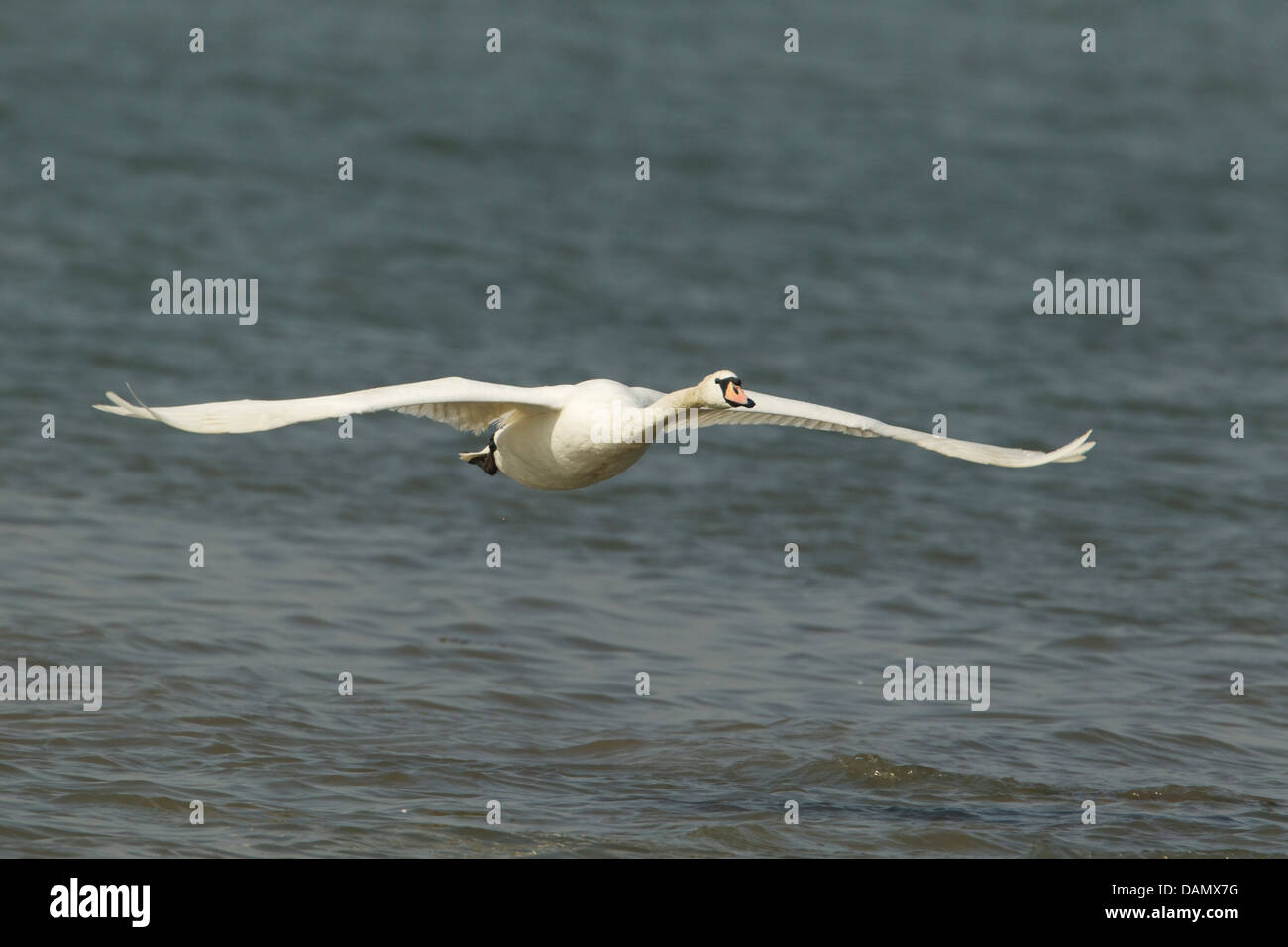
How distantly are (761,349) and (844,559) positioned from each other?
544 centimetres

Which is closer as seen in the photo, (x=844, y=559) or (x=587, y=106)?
(x=844, y=559)

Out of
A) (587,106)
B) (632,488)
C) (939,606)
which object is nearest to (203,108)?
(587,106)

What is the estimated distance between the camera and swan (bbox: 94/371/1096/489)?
898cm

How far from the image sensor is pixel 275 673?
11953 mm

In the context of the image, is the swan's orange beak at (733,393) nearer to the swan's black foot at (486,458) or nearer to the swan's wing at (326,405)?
the swan's wing at (326,405)

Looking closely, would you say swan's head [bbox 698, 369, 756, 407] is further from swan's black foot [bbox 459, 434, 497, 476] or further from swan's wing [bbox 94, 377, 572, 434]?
swan's black foot [bbox 459, 434, 497, 476]

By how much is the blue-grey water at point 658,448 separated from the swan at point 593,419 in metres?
2.02

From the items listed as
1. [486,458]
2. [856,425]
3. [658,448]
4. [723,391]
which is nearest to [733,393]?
[723,391]

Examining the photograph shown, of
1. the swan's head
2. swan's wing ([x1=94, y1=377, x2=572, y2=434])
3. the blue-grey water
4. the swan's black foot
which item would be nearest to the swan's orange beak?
the swan's head

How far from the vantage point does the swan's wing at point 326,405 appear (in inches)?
321

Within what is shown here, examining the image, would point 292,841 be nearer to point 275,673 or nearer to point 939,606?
point 275,673

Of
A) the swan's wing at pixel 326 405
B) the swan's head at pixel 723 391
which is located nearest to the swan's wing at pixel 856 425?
the swan's head at pixel 723 391

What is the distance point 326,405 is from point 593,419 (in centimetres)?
174

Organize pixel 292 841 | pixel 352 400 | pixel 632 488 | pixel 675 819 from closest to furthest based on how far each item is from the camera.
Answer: pixel 352 400
pixel 292 841
pixel 675 819
pixel 632 488
